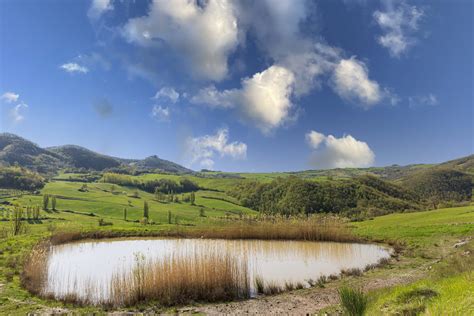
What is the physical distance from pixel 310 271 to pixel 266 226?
1392 centimetres

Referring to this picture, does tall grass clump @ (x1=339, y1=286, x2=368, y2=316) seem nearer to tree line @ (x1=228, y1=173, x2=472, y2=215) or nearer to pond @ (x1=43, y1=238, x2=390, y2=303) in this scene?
pond @ (x1=43, y1=238, x2=390, y2=303)

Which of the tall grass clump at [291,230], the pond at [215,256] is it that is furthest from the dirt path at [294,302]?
the tall grass clump at [291,230]

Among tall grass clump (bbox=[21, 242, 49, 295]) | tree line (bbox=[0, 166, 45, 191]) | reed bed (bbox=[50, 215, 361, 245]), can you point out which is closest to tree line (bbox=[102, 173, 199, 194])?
tree line (bbox=[0, 166, 45, 191])

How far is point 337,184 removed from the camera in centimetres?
12069

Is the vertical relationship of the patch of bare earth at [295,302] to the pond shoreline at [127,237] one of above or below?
below

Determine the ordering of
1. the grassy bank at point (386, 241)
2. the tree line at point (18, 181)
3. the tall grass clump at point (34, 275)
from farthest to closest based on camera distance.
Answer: the tree line at point (18, 181)
the tall grass clump at point (34, 275)
the grassy bank at point (386, 241)

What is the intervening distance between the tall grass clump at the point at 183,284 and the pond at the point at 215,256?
28cm

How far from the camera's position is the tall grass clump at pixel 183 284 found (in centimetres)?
1540

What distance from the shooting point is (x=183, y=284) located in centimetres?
1598

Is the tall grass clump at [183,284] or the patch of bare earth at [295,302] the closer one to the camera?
the patch of bare earth at [295,302]

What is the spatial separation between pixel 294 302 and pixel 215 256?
15.8 feet

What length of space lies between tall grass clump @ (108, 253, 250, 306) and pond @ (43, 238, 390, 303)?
0.91ft

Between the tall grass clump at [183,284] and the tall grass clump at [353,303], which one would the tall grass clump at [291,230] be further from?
the tall grass clump at [353,303]

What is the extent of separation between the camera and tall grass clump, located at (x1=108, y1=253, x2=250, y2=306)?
50.5ft
